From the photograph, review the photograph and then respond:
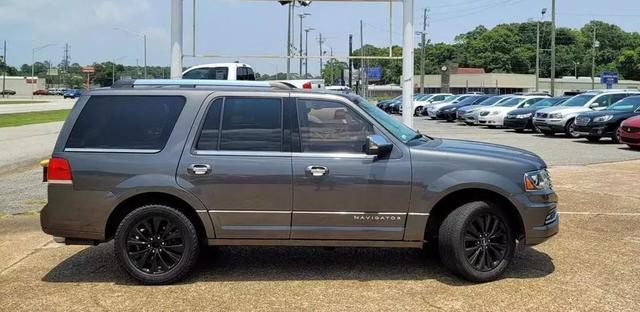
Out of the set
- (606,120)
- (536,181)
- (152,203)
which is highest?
(606,120)

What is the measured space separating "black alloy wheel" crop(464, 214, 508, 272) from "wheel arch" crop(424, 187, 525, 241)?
Answer: 0.13 meters

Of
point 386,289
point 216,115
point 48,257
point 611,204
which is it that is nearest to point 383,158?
point 386,289

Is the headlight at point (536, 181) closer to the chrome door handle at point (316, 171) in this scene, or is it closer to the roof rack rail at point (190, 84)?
the chrome door handle at point (316, 171)

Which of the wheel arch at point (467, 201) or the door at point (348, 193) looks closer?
the door at point (348, 193)

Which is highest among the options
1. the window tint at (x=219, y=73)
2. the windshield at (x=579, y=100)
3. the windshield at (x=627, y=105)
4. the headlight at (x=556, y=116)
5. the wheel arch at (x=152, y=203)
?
the window tint at (x=219, y=73)

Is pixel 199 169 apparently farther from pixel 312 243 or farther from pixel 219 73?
pixel 219 73

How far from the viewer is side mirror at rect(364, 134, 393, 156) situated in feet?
17.7

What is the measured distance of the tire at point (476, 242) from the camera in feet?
18.0

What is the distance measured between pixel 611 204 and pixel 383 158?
5.33 m

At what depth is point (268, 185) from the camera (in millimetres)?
5461

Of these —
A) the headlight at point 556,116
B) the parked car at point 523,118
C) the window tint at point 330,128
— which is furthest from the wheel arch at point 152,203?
the parked car at point 523,118

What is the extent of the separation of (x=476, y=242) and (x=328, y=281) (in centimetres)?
133

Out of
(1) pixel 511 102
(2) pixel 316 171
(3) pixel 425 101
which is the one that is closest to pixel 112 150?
(2) pixel 316 171

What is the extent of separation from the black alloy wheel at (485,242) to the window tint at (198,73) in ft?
40.4
